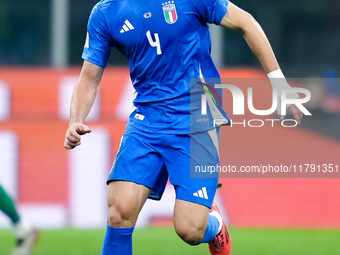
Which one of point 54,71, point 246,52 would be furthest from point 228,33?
point 54,71

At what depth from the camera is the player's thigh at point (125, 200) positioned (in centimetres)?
414

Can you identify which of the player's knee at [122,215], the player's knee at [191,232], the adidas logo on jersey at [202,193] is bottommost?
the player's knee at [191,232]

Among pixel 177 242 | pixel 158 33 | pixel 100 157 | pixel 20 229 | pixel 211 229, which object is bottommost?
pixel 177 242

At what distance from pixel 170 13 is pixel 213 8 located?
241 mm

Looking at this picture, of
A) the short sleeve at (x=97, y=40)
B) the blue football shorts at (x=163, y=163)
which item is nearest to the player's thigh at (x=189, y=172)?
the blue football shorts at (x=163, y=163)

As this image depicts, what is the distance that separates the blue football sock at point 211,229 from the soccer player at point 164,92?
25 mm

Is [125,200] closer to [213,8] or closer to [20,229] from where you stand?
[213,8]

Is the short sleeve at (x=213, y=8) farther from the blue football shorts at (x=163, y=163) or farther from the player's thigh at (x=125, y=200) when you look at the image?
the player's thigh at (x=125, y=200)

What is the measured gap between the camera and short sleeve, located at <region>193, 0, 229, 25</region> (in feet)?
13.9

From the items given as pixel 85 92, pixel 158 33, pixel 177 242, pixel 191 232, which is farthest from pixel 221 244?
pixel 177 242

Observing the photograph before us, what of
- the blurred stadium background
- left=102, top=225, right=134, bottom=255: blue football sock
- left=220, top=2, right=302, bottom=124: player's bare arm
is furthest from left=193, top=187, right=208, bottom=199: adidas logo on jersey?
the blurred stadium background

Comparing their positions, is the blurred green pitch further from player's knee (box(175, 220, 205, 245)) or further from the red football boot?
player's knee (box(175, 220, 205, 245))

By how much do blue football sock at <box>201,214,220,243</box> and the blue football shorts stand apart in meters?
0.17

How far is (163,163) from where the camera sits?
4.36 m
